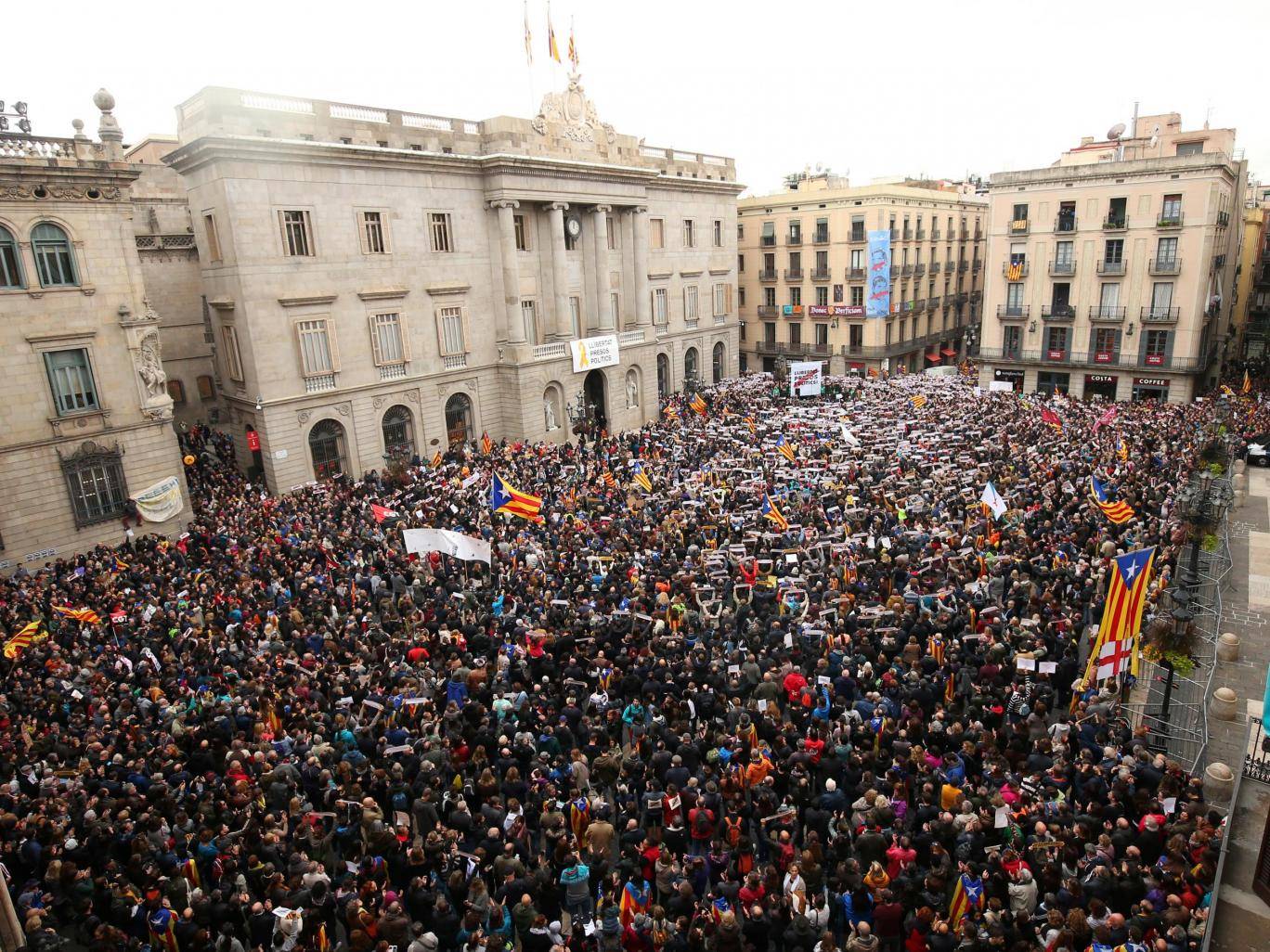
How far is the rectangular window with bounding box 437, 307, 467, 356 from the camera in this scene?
1421 inches

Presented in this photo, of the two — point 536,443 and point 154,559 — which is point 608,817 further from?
point 536,443

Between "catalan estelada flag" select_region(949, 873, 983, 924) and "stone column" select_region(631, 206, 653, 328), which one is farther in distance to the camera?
"stone column" select_region(631, 206, 653, 328)

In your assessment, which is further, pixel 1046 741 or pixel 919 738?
pixel 919 738

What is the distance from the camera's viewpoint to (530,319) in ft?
131

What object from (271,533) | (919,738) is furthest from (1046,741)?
(271,533)

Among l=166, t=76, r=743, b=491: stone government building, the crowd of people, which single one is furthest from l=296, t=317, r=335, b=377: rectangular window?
the crowd of people

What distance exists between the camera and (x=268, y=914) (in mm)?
9445

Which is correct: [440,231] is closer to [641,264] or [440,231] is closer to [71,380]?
[641,264]

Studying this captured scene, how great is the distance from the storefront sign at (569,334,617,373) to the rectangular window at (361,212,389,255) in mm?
10738

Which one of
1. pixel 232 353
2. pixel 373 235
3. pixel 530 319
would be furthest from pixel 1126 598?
pixel 530 319

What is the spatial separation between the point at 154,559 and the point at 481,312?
62.8ft

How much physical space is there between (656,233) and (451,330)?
55.8 ft

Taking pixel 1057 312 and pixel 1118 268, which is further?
pixel 1057 312

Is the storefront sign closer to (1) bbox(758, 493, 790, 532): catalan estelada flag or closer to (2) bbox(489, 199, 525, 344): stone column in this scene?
(2) bbox(489, 199, 525, 344): stone column
